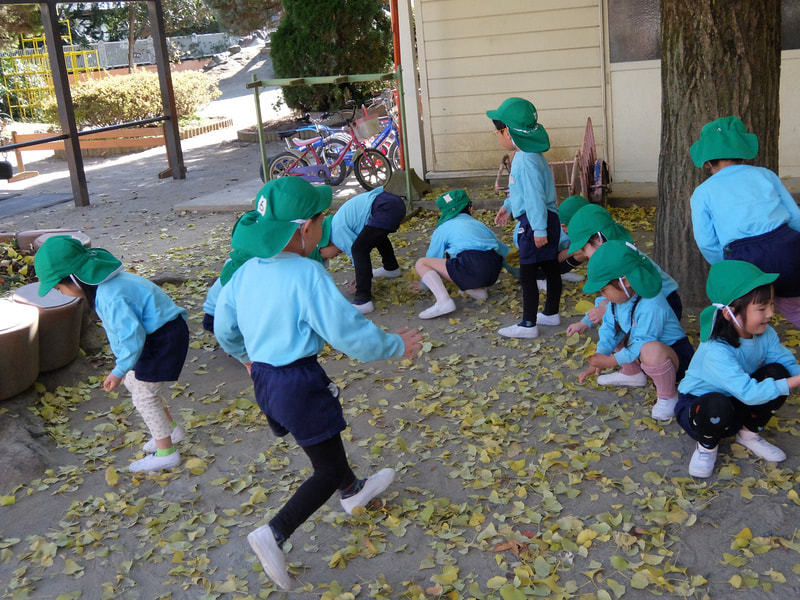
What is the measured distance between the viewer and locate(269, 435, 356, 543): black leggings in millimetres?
3170

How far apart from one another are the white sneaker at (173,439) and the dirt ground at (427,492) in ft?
0.26

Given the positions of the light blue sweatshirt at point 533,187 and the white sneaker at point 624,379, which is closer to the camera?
the white sneaker at point 624,379

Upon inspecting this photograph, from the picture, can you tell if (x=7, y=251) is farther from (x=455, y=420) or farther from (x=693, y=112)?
(x=693, y=112)

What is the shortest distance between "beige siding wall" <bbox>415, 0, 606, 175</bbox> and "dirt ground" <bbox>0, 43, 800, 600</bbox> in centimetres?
411

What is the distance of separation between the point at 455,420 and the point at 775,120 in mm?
2701

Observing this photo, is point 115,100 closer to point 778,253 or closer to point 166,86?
point 166,86

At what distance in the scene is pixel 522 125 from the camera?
5051 millimetres

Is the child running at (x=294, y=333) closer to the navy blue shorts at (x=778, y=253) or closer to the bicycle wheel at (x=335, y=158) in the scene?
the navy blue shorts at (x=778, y=253)

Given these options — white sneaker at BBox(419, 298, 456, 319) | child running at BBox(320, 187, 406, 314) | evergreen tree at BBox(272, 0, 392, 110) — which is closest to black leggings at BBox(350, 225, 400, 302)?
child running at BBox(320, 187, 406, 314)

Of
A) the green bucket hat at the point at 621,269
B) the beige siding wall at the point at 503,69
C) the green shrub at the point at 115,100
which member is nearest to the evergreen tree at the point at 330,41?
the green shrub at the point at 115,100

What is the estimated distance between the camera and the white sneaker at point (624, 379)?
4512 mm

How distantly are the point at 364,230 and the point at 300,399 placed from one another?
3165 millimetres

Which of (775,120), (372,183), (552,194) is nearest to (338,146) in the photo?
(372,183)

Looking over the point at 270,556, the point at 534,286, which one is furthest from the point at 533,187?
the point at 270,556
